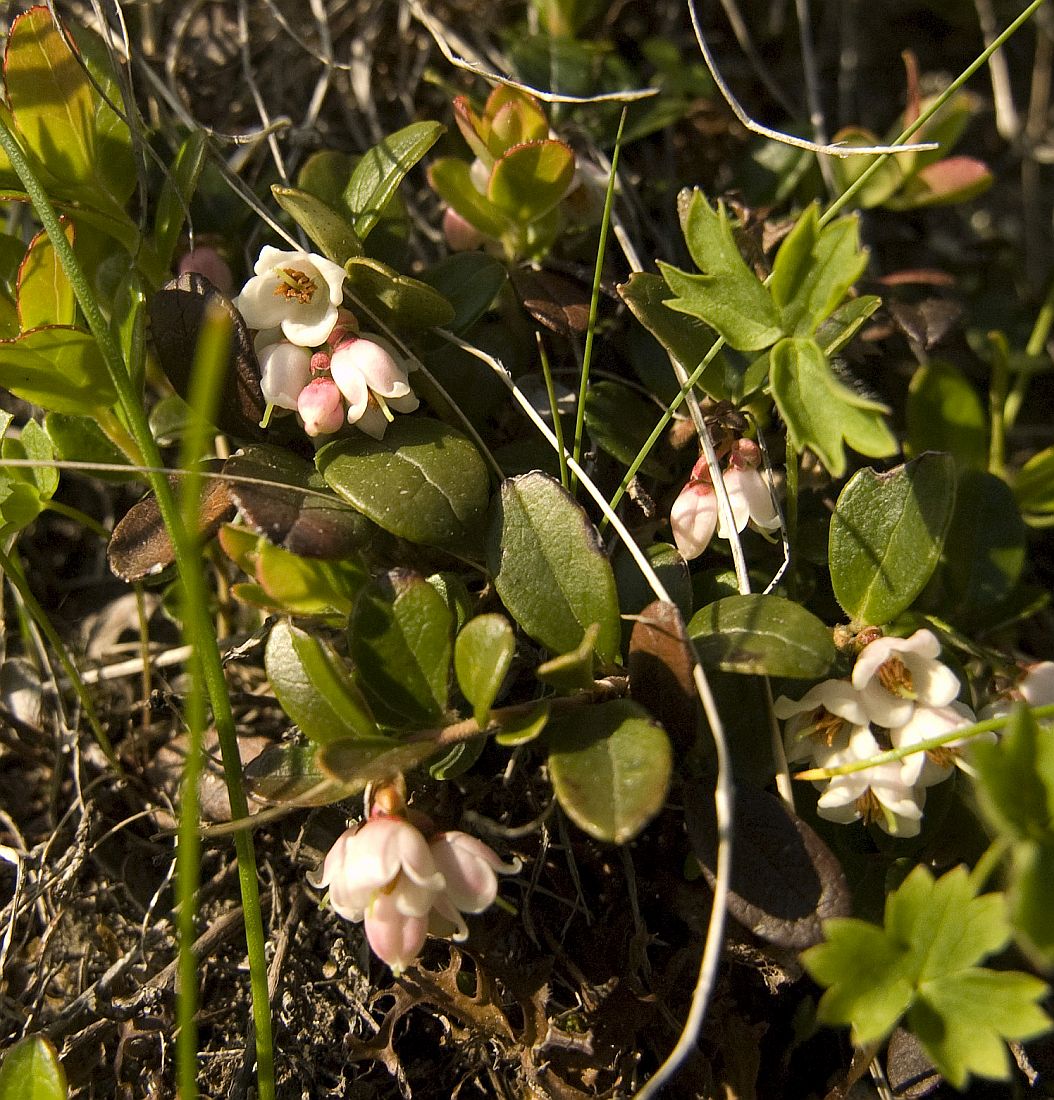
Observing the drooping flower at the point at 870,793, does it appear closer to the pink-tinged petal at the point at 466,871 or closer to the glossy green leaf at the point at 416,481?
the pink-tinged petal at the point at 466,871

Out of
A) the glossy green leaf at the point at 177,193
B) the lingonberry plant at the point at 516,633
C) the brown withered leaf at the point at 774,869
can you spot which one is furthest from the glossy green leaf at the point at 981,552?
the glossy green leaf at the point at 177,193

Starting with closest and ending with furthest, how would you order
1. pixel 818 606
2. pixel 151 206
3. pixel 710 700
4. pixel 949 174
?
1. pixel 710 700
2. pixel 818 606
3. pixel 151 206
4. pixel 949 174

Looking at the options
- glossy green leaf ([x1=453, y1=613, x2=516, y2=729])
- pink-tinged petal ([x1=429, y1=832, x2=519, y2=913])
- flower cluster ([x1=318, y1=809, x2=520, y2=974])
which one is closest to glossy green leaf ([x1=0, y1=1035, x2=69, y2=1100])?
flower cluster ([x1=318, y1=809, x2=520, y2=974])

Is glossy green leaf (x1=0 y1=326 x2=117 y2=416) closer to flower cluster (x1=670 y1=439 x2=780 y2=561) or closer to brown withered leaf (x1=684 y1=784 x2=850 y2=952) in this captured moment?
flower cluster (x1=670 y1=439 x2=780 y2=561)

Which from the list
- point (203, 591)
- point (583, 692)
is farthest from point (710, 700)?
point (203, 591)

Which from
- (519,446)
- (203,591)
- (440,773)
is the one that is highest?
(203,591)

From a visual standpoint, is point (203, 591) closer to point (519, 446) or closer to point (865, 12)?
point (519, 446)

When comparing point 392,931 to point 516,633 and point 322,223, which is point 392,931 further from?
point 322,223
